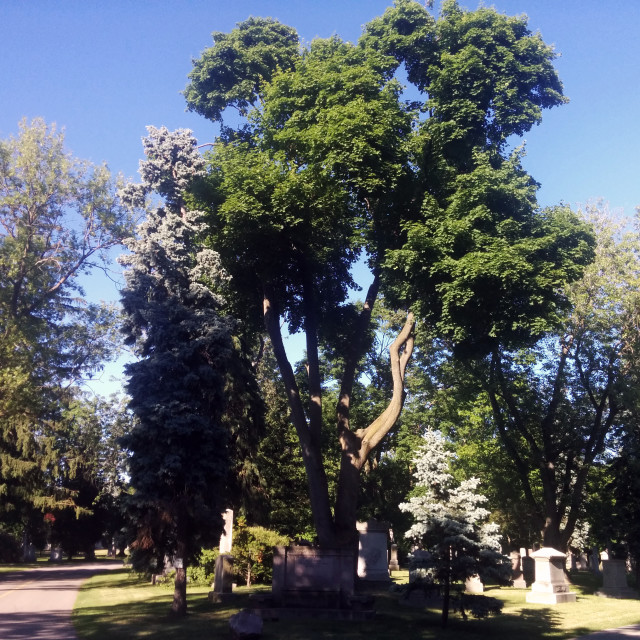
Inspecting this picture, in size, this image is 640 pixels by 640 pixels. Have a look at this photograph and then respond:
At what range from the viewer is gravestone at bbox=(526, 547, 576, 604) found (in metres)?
19.8

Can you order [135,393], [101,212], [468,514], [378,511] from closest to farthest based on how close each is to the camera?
[468,514] < [135,393] < [101,212] < [378,511]

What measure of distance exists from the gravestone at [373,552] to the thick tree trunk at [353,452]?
7.24 meters

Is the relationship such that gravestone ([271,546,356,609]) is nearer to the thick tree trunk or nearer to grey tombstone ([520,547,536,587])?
the thick tree trunk

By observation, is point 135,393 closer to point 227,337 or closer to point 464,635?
point 227,337

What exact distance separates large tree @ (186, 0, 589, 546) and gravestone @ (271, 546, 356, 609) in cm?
69

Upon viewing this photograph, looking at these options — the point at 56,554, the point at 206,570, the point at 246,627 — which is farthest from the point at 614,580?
the point at 56,554

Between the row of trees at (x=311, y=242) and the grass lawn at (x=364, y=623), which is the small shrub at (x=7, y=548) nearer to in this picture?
the row of trees at (x=311, y=242)

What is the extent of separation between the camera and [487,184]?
16.5m

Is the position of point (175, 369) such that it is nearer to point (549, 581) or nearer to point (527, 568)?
point (549, 581)

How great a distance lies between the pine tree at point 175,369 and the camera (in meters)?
14.9

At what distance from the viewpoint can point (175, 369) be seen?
53.7 ft

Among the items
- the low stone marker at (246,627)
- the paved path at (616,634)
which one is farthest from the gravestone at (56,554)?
the paved path at (616,634)

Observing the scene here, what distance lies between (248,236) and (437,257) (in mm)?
5499

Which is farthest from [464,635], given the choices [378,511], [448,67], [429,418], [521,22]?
[378,511]
